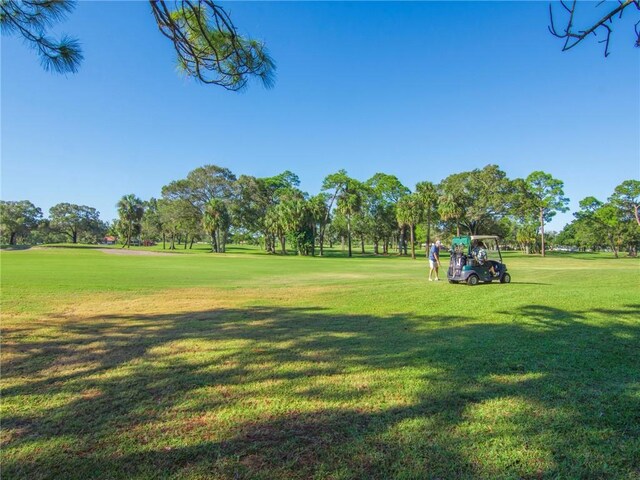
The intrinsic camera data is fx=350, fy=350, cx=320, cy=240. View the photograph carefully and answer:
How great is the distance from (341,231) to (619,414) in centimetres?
6716

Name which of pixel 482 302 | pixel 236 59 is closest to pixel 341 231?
pixel 482 302

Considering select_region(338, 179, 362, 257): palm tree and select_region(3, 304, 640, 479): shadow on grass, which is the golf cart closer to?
select_region(3, 304, 640, 479): shadow on grass

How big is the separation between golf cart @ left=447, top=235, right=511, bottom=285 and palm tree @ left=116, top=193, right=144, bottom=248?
72536 millimetres

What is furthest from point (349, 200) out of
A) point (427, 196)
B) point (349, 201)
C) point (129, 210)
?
point (129, 210)

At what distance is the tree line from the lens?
53125mm

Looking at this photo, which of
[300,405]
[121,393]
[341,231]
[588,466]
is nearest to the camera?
[588,466]

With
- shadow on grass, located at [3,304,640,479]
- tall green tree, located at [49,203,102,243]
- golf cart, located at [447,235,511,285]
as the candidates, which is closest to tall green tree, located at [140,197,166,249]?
tall green tree, located at [49,203,102,243]

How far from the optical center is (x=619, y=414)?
126 inches

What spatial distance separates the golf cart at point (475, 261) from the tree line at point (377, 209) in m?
33.9

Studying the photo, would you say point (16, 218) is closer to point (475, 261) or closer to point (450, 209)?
point (450, 209)

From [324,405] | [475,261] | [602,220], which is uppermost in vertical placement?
[602,220]

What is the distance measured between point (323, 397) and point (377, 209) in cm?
6079

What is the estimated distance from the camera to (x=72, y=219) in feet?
311

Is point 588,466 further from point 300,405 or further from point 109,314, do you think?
point 109,314
